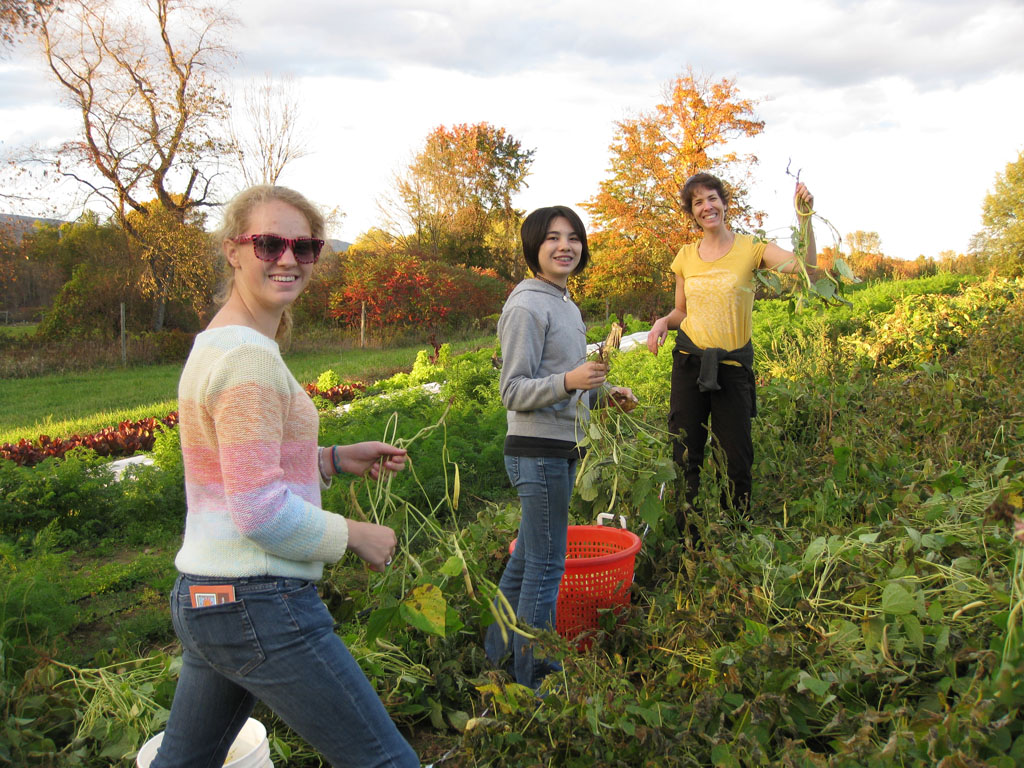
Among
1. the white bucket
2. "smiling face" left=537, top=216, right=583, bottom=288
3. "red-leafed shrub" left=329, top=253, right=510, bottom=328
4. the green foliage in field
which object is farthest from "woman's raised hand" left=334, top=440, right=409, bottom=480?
"red-leafed shrub" left=329, top=253, right=510, bottom=328

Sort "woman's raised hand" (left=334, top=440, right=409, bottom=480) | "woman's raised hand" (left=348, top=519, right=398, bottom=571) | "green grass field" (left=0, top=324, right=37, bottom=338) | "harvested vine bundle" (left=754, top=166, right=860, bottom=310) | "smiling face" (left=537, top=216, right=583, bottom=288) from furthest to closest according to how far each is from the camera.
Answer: "green grass field" (left=0, top=324, right=37, bottom=338) → "harvested vine bundle" (left=754, top=166, right=860, bottom=310) → "smiling face" (left=537, top=216, right=583, bottom=288) → "woman's raised hand" (left=334, top=440, right=409, bottom=480) → "woman's raised hand" (left=348, top=519, right=398, bottom=571)

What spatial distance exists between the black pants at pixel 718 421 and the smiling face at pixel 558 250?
50.5 inches

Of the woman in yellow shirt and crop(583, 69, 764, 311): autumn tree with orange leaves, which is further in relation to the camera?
crop(583, 69, 764, 311): autumn tree with orange leaves

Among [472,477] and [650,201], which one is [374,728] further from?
[650,201]

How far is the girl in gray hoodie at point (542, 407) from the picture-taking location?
7.98ft

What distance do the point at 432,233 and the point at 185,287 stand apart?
1297 cm

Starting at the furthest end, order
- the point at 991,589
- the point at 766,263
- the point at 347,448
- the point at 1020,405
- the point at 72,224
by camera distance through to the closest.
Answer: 1. the point at 72,224
2. the point at 1020,405
3. the point at 766,263
4. the point at 991,589
5. the point at 347,448

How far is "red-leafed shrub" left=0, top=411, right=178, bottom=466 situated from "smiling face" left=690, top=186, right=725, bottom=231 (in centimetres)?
434

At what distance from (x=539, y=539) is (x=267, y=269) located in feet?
4.64

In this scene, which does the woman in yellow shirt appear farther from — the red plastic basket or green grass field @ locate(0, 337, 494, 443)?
green grass field @ locate(0, 337, 494, 443)

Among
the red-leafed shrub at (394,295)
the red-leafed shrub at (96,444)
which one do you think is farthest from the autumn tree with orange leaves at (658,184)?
the red-leafed shrub at (96,444)

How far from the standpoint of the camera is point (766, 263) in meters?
3.51

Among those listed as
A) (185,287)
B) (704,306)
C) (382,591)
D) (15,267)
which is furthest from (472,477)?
(15,267)

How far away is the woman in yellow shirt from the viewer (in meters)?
3.52
